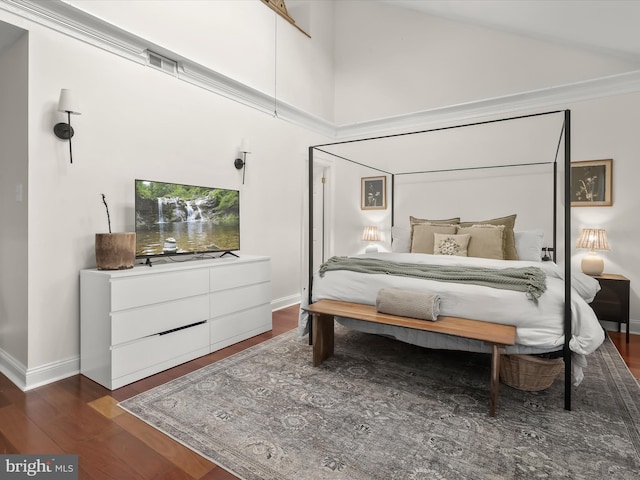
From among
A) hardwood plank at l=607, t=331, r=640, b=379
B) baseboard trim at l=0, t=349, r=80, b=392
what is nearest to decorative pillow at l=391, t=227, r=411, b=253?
hardwood plank at l=607, t=331, r=640, b=379

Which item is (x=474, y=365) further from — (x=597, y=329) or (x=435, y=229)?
(x=435, y=229)

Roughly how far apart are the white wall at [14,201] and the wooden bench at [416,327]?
6.35 feet

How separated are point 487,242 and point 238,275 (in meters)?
2.42

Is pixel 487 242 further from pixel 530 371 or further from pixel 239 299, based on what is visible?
pixel 239 299

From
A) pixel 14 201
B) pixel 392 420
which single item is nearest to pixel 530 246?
pixel 392 420

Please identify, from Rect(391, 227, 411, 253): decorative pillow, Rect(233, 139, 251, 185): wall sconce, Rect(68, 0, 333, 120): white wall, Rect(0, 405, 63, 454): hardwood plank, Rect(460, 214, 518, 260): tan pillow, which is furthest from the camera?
Rect(391, 227, 411, 253): decorative pillow

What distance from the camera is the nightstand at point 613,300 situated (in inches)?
127

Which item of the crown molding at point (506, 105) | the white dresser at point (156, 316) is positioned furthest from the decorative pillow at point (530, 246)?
the white dresser at point (156, 316)

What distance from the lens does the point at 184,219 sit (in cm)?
304

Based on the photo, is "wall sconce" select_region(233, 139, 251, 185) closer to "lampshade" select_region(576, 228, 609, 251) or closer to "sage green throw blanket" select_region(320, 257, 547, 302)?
"sage green throw blanket" select_region(320, 257, 547, 302)

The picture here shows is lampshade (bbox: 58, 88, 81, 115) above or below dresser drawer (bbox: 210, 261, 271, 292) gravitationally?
above

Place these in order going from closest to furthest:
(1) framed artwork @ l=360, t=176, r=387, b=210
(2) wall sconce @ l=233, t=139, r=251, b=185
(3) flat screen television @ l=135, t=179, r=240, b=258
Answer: (3) flat screen television @ l=135, t=179, r=240, b=258
(2) wall sconce @ l=233, t=139, r=251, b=185
(1) framed artwork @ l=360, t=176, r=387, b=210

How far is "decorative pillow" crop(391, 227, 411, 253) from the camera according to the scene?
4.20 m

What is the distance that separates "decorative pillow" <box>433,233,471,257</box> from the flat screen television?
2069 millimetres
